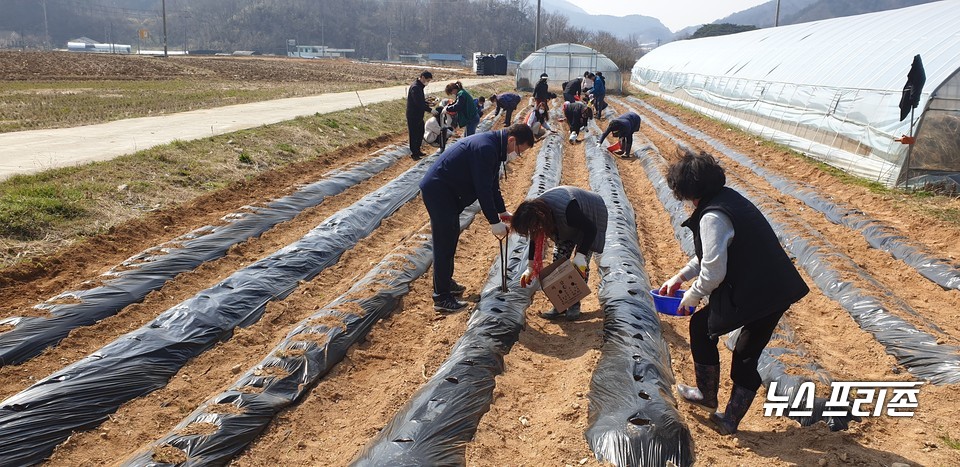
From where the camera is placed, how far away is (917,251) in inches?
274

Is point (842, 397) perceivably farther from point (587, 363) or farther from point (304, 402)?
point (304, 402)

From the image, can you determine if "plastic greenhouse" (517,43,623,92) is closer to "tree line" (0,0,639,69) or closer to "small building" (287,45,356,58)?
"small building" (287,45,356,58)

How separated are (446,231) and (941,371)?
12.1 ft

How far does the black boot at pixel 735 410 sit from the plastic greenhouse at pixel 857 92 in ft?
27.0

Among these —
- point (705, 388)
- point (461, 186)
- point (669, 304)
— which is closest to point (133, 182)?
point (461, 186)

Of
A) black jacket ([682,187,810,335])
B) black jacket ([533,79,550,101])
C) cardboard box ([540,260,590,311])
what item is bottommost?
cardboard box ([540,260,590,311])

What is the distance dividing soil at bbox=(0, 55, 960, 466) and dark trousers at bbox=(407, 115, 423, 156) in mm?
4607

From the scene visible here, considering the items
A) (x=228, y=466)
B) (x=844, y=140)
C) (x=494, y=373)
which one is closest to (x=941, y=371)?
(x=494, y=373)

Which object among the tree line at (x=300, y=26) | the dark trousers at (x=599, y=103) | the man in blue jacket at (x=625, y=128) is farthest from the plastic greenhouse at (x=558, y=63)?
the tree line at (x=300, y=26)

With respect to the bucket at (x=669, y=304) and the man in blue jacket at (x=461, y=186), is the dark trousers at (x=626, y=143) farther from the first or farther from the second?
the bucket at (x=669, y=304)

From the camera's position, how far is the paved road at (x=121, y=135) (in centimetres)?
964

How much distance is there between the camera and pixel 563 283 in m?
5.09

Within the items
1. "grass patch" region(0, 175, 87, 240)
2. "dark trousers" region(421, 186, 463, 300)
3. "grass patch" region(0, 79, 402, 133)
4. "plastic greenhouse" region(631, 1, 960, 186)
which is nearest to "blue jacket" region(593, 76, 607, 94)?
"plastic greenhouse" region(631, 1, 960, 186)

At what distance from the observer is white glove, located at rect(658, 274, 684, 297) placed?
360 cm
